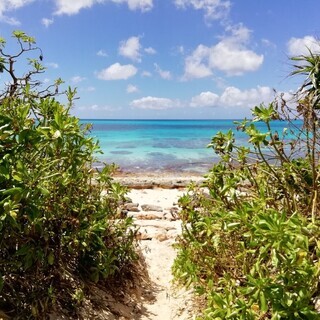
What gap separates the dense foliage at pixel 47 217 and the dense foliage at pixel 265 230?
1.09m

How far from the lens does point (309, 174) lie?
426 centimetres

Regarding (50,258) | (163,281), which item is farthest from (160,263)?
(50,258)

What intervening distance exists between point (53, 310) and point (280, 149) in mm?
2824

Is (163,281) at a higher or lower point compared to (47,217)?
lower

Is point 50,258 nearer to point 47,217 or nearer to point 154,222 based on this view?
point 47,217

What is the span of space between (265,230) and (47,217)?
202cm

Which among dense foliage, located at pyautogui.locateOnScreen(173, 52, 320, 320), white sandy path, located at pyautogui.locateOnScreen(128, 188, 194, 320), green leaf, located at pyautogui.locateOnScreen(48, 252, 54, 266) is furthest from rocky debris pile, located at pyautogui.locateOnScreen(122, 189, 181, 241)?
green leaf, located at pyautogui.locateOnScreen(48, 252, 54, 266)

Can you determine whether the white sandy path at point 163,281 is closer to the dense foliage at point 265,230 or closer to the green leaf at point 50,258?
the dense foliage at point 265,230

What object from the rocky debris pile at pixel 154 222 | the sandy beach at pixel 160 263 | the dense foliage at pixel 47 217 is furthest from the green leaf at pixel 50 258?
the rocky debris pile at pixel 154 222

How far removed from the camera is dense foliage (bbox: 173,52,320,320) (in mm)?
2699

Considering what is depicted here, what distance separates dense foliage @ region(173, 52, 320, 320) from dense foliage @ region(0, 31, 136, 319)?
1.09 metres

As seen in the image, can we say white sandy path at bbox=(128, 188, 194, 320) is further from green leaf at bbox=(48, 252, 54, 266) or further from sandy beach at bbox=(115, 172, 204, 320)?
green leaf at bbox=(48, 252, 54, 266)

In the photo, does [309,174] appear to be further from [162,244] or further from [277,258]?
[162,244]

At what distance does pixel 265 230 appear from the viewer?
2.55 meters
